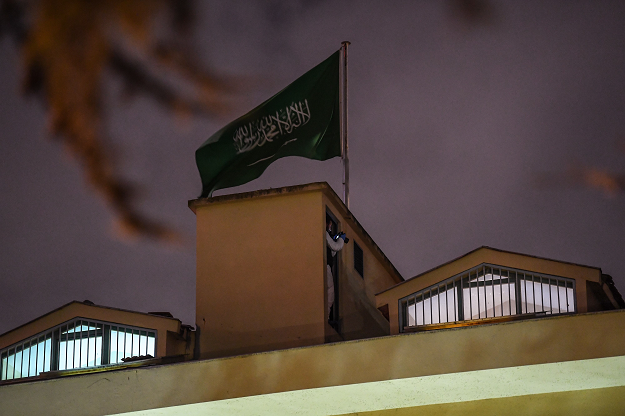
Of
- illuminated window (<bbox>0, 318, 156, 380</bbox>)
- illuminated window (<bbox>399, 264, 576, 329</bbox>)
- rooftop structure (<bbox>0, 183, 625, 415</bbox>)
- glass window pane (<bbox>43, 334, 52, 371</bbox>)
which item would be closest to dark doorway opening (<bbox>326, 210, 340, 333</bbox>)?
rooftop structure (<bbox>0, 183, 625, 415</bbox>)

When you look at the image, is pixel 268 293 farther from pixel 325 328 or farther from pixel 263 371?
pixel 263 371

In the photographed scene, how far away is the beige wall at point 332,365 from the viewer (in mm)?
12477

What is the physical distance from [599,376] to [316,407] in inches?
159

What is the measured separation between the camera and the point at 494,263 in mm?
14180

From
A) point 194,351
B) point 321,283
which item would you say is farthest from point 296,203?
point 194,351

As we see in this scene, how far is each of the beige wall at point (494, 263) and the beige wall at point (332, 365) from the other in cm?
107

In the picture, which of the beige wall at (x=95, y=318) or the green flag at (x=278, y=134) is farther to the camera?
the green flag at (x=278, y=134)

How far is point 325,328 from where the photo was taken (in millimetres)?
15656

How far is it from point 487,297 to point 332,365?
2642 millimetres

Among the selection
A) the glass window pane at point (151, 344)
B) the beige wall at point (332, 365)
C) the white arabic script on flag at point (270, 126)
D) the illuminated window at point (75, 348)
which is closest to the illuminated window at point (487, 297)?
the beige wall at point (332, 365)

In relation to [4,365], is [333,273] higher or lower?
higher

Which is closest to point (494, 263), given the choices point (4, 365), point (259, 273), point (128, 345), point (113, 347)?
point (259, 273)

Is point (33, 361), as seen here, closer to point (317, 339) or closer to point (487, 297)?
point (317, 339)

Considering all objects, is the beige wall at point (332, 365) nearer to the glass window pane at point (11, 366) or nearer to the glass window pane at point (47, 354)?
the glass window pane at point (47, 354)
